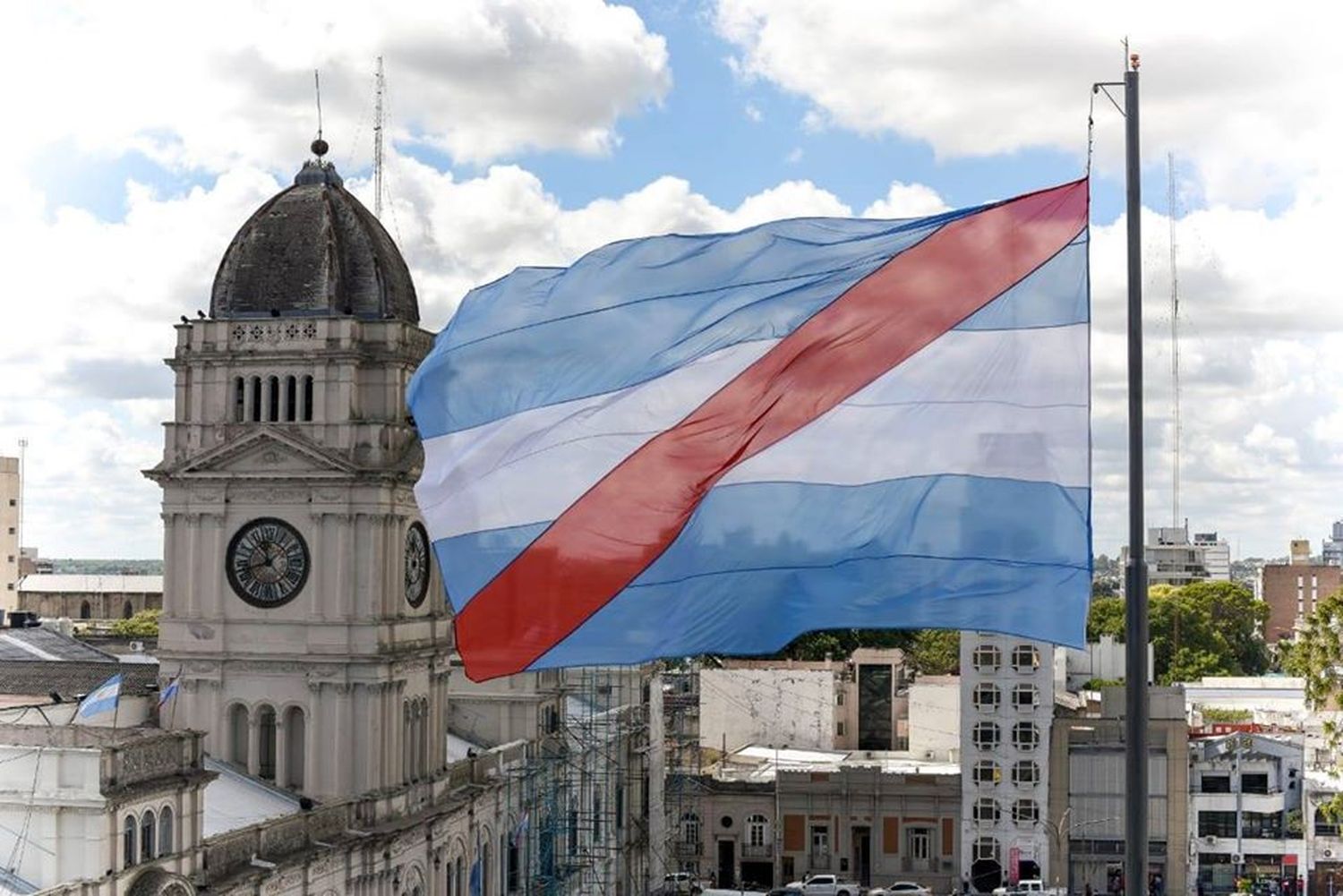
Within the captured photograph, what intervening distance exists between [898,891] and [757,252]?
7627cm

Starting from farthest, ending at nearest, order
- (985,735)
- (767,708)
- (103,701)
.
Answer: (767,708) < (985,735) < (103,701)

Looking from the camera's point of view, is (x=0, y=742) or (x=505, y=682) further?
(x=505, y=682)

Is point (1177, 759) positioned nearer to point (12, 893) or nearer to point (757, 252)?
point (12, 893)

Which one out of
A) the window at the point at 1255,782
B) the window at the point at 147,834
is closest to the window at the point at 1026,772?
the window at the point at 1255,782

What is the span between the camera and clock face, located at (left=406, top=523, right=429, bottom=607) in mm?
62594

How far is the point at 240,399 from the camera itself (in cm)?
6038

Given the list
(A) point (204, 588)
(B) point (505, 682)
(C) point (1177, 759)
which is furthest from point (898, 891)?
(A) point (204, 588)

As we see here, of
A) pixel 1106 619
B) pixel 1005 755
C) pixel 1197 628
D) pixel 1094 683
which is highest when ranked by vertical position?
pixel 1106 619

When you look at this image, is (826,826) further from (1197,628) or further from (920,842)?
(1197,628)

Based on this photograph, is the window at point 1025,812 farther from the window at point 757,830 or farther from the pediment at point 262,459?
the pediment at point 262,459

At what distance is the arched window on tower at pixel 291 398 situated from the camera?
60.2 metres

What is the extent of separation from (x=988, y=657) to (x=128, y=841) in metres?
59.8

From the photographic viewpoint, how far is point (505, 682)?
7581 centimetres

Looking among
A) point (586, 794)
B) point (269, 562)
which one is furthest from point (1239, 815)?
point (269, 562)
